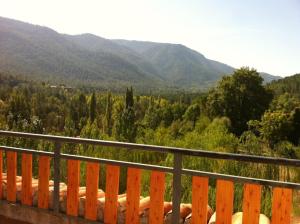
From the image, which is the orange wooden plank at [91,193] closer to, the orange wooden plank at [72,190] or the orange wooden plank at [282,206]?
the orange wooden plank at [72,190]

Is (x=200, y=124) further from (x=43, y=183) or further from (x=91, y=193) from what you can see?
(x=91, y=193)

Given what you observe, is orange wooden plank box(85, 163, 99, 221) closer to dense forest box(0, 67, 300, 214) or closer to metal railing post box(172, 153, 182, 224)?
metal railing post box(172, 153, 182, 224)

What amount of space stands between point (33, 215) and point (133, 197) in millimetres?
1154

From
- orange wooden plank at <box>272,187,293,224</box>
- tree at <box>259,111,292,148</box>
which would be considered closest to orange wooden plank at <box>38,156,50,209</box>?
orange wooden plank at <box>272,187,293,224</box>

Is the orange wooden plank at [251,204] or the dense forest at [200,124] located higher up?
the orange wooden plank at [251,204]

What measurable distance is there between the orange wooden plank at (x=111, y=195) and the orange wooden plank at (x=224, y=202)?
0.94 meters

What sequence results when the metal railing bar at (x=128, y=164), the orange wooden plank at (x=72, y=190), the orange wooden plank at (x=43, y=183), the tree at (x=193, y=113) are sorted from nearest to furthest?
the metal railing bar at (x=128, y=164) < the orange wooden plank at (x=72, y=190) < the orange wooden plank at (x=43, y=183) < the tree at (x=193, y=113)

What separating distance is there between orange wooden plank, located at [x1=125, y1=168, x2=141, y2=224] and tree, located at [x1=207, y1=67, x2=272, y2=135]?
29711mm

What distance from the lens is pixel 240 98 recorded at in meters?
33.4

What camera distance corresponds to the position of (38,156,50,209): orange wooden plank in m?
3.93

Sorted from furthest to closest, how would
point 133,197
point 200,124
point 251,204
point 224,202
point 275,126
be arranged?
point 275,126 < point 200,124 < point 133,197 < point 224,202 < point 251,204

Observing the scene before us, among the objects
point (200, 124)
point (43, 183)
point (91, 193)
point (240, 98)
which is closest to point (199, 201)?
point (91, 193)

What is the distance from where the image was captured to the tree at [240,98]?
109 feet

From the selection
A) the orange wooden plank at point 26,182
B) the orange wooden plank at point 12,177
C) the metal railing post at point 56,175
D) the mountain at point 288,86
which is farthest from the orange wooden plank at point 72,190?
the mountain at point 288,86
